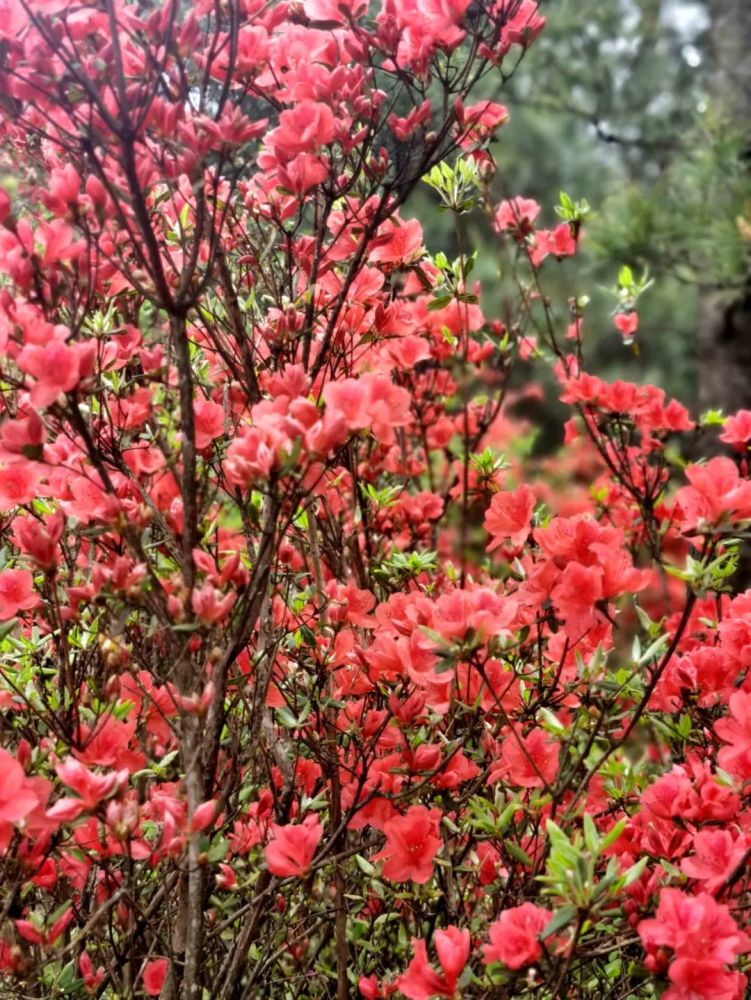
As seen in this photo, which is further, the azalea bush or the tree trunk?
the tree trunk

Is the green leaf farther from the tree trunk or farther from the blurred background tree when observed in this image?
the tree trunk

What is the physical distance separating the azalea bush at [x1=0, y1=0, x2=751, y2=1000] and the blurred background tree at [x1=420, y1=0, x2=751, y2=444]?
107 centimetres

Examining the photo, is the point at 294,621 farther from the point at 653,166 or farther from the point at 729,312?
the point at 653,166

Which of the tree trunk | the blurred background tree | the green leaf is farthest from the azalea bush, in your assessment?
the tree trunk

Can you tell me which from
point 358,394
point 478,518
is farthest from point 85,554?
point 478,518

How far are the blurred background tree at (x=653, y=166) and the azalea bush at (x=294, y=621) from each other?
107 centimetres

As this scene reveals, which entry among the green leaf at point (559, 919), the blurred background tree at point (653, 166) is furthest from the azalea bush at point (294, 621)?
the blurred background tree at point (653, 166)

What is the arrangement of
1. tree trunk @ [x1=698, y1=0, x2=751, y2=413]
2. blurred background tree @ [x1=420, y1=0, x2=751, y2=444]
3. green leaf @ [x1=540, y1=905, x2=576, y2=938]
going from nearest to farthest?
green leaf @ [x1=540, y1=905, x2=576, y2=938]
blurred background tree @ [x1=420, y1=0, x2=751, y2=444]
tree trunk @ [x1=698, y1=0, x2=751, y2=413]

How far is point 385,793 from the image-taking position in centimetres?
155

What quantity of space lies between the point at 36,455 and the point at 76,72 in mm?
503

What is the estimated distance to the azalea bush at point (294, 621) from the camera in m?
1.24

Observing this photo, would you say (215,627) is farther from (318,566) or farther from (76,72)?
(76,72)

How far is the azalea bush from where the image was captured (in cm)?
124

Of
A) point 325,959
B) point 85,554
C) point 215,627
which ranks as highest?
point 85,554
